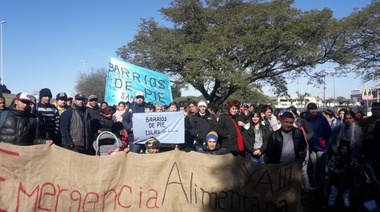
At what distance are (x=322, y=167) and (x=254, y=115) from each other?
5.23 feet

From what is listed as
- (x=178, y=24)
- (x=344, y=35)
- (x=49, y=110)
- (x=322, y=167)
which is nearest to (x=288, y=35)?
(x=344, y=35)

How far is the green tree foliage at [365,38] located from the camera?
26.8 meters

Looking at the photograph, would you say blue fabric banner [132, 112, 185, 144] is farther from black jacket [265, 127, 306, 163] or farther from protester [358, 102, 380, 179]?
protester [358, 102, 380, 179]

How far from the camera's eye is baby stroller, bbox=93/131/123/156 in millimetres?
6250

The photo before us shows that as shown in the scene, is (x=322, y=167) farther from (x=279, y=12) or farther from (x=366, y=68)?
(x=366, y=68)

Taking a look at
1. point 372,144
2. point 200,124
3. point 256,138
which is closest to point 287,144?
point 256,138

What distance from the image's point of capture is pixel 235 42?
25844 mm

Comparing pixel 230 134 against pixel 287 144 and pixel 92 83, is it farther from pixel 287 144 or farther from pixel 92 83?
pixel 92 83

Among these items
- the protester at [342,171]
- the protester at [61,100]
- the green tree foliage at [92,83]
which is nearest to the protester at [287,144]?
the protester at [342,171]

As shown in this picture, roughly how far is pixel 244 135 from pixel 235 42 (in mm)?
19605

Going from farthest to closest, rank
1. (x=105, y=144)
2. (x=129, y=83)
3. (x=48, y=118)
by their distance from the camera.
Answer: (x=129, y=83) < (x=48, y=118) < (x=105, y=144)

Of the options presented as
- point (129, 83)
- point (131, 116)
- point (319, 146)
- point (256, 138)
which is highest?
point (129, 83)

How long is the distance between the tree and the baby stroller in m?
19.4

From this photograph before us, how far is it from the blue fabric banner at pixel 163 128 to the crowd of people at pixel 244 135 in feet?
1.11
